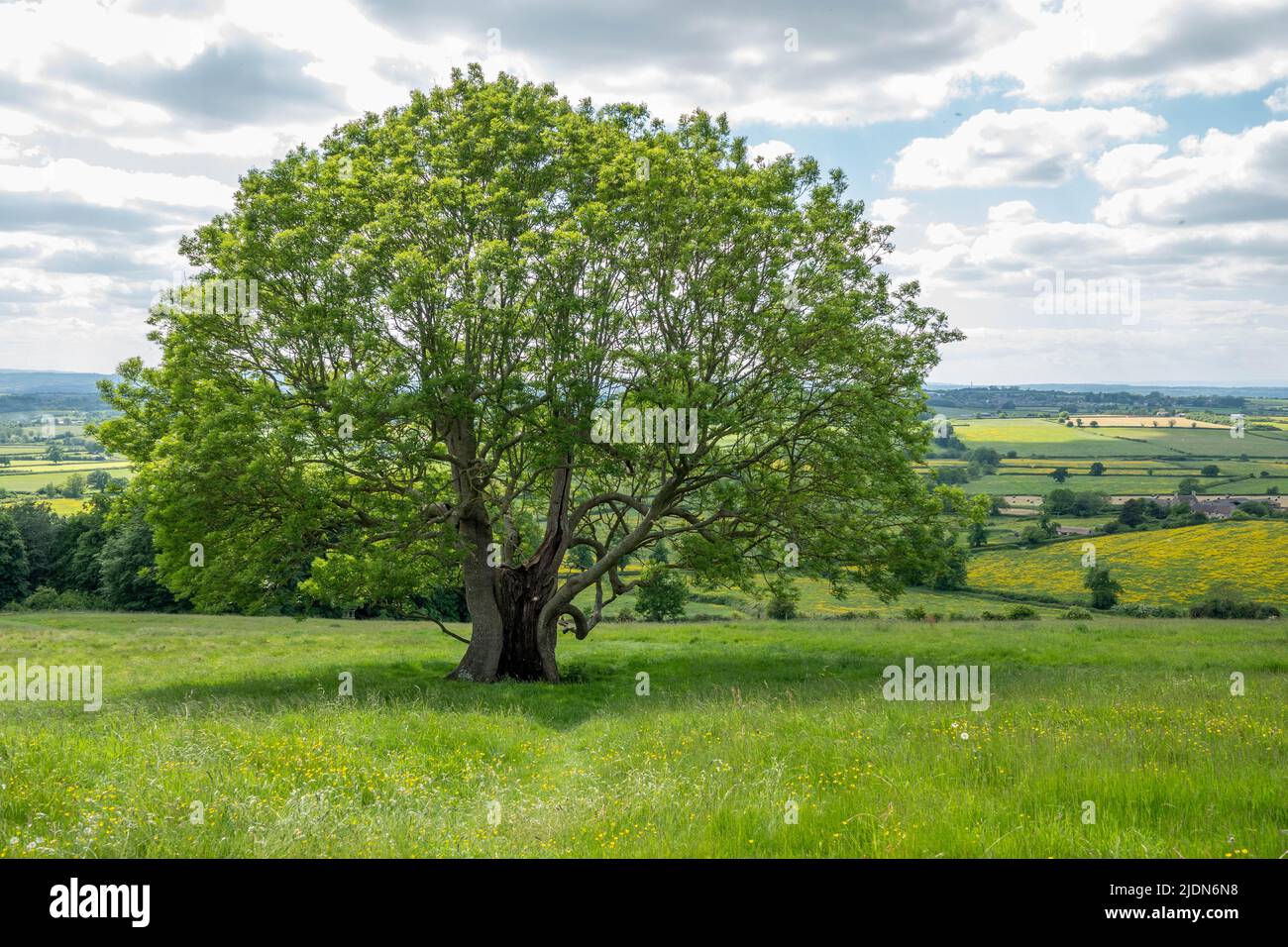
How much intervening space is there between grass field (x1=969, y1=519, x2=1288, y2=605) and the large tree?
54.3 m

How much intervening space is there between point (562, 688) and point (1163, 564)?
2935 inches

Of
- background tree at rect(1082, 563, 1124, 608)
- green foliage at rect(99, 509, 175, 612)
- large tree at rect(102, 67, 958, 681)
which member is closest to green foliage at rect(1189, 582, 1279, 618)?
background tree at rect(1082, 563, 1124, 608)

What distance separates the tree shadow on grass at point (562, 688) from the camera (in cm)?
1684

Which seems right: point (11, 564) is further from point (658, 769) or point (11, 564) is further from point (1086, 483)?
point (1086, 483)

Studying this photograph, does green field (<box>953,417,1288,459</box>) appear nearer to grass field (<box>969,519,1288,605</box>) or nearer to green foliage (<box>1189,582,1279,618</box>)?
grass field (<box>969,519,1288,605</box>)

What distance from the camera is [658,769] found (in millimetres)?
10648

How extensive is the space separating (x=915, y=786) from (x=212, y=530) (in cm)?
1733

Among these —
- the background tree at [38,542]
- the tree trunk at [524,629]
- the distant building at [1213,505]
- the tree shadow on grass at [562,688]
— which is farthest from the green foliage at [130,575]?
the distant building at [1213,505]

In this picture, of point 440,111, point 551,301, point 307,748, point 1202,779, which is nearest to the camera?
point 1202,779

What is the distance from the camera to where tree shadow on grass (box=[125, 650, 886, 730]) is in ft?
55.3

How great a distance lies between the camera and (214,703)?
15992 mm

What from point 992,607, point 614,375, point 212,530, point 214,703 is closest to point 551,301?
point 614,375

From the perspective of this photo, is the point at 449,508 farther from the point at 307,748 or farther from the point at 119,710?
the point at 307,748

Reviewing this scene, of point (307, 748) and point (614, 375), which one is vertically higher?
point (614, 375)
